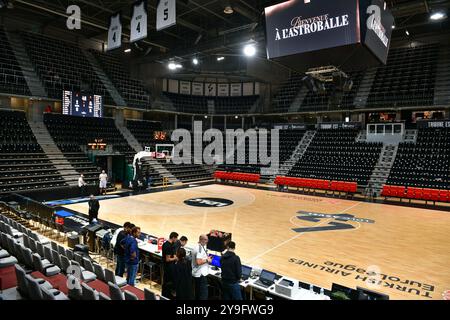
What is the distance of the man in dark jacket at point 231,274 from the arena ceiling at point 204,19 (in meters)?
9.99

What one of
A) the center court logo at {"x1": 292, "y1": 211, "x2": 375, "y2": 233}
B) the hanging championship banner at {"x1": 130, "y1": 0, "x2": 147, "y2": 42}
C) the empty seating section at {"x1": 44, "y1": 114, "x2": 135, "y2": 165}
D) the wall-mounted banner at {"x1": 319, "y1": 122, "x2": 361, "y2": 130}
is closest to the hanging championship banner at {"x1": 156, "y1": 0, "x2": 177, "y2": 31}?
the hanging championship banner at {"x1": 130, "y1": 0, "x2": 147, "y2": 42}

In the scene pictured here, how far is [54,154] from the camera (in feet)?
61.5

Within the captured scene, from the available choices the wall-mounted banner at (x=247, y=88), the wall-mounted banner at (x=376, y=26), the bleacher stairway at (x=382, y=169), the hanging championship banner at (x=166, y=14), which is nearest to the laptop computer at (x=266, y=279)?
the wall-mounted banner at (x=376, y=26)

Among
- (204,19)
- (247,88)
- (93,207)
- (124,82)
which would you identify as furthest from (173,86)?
(93,207)

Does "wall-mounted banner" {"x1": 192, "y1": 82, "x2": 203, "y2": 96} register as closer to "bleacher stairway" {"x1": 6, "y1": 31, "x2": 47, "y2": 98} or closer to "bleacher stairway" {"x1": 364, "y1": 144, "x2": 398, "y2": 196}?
"bleacher stairway" {"x1": 6, "y1": 31, "x2": 47, "y2": 98}

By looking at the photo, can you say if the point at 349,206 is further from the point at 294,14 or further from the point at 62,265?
the point at 62,265

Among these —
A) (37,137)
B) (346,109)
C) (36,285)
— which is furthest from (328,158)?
(36,285)

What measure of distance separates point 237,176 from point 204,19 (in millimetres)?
11080

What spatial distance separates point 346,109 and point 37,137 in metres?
21.5

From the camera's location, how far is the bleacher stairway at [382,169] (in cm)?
1902

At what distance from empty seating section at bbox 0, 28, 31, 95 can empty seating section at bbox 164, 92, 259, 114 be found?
41.9 ft

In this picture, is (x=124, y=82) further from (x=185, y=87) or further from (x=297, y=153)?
(x=297, y=153)

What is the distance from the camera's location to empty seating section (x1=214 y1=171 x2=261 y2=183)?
74.0 feet

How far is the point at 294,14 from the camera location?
25.6ft
